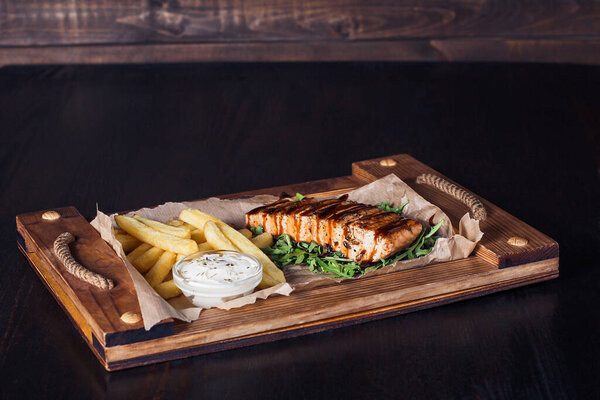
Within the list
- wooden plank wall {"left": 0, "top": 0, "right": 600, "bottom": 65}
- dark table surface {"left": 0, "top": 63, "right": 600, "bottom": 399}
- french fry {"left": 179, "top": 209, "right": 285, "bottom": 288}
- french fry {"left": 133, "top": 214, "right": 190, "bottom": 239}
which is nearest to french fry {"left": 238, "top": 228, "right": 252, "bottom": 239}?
french fry {"left": 179, "top": 209, "right": 285, "bottom": 288}

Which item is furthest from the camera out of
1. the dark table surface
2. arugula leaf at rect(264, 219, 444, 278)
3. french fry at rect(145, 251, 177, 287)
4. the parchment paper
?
arugula leaf at rect(264, 219, 444, 278)

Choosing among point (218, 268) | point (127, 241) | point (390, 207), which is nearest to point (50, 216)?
point (127, 241)

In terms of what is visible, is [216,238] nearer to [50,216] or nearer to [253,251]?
[253,251]


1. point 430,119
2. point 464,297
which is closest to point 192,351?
point 464,297

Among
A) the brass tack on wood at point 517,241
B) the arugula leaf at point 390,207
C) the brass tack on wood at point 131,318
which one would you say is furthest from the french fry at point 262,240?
the brass tack on wood at point 517,241

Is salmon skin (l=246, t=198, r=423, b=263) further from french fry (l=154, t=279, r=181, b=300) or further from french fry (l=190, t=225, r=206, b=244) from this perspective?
french fry (l=154, t=279, r=181, b=300)

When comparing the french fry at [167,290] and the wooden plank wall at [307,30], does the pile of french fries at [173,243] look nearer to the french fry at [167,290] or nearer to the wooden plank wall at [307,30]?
the french fry at [167,290]

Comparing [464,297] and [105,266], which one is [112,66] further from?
[464,297]
